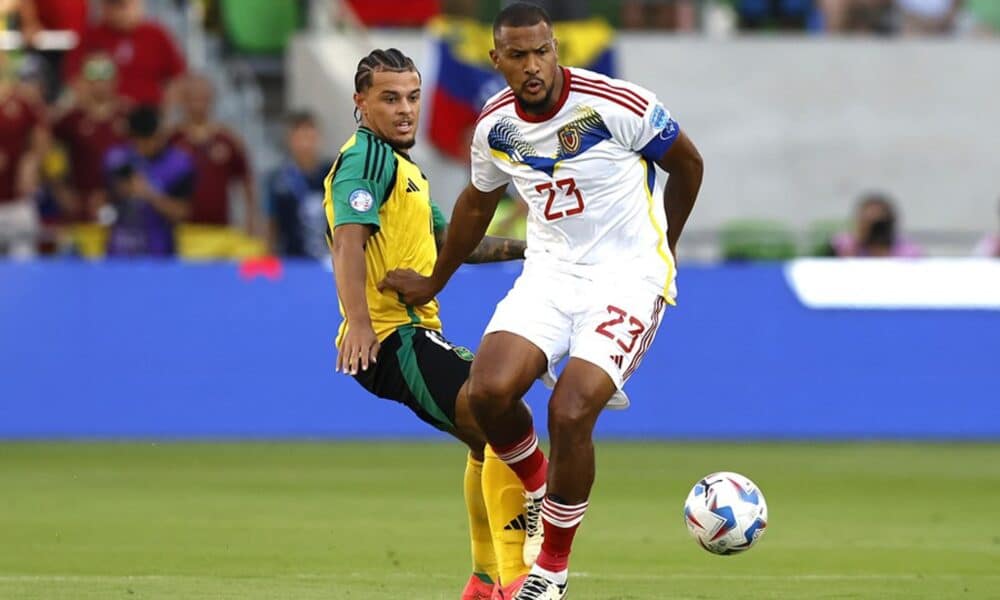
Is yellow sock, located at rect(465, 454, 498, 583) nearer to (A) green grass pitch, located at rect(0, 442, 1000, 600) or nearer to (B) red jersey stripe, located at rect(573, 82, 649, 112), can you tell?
(A) green grass pitch, located at rect(0, 442, 1000, 600)

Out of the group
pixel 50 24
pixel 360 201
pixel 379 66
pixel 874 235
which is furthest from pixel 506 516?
pixel 50 24

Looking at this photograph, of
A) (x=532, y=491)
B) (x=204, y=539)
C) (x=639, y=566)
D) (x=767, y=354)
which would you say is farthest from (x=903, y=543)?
(x=767, y=354)

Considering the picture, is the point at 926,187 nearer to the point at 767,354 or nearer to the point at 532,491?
the point at 767,354

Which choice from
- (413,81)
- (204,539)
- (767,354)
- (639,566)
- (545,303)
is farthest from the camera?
(767,354)

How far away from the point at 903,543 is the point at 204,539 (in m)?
3.61

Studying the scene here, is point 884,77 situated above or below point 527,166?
below

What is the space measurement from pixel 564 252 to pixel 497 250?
74 cm

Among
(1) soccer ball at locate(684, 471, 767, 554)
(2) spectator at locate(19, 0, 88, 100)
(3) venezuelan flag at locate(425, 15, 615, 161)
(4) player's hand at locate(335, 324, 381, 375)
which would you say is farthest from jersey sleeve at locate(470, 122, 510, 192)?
(2) spectator at locate(19, 0, 88, 100)

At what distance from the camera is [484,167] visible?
8008mm

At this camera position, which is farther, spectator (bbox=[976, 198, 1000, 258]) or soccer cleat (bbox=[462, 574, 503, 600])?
spectator (bbox=[976, 198, 1000, 258])

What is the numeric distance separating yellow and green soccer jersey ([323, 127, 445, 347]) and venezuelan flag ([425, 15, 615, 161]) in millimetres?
10341

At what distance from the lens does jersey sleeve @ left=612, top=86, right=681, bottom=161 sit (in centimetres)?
776

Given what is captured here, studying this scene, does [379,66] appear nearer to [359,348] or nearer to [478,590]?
[359,348]

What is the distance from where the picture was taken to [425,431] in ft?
51.8
